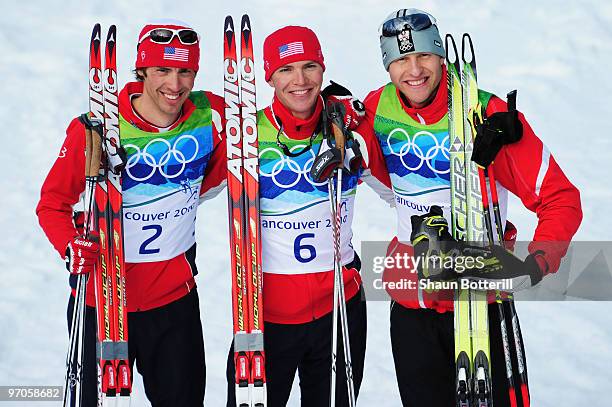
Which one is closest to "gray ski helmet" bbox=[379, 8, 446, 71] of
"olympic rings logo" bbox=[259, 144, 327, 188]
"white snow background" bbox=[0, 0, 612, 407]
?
"olympic rings logo" bbox=[259, 144, 327, 188]

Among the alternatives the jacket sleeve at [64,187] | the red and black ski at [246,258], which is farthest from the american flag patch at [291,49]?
the jacket sleeve at [64,187]

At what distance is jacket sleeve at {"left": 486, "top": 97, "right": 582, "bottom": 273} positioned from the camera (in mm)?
3443

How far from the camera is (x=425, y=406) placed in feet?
12.7

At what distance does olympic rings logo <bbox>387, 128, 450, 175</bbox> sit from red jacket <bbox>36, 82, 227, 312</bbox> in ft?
2.57

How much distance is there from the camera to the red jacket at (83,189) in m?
3.97

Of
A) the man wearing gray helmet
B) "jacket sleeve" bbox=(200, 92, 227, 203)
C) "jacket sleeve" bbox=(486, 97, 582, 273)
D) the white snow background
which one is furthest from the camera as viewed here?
the white snow background

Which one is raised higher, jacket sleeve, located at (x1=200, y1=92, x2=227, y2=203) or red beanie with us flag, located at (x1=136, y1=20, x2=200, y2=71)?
red beanie with us flag, located at (x1=136, y1=20, x2=200, y2=71)

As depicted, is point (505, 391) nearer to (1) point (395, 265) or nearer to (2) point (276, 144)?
(1) point (395, 265)

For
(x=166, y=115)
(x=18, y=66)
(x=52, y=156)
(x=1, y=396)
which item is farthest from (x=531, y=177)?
(x=18, y=66)

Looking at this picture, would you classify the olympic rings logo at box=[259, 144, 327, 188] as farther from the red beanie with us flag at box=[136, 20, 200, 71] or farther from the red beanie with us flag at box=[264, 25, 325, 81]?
the red beanie with us flag at box=[136, 20, 200, 71]

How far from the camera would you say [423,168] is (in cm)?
387

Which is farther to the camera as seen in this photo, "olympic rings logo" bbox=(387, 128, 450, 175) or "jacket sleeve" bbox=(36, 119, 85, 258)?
"jacket sleeve" bbox=(36, 119, 85, 258)

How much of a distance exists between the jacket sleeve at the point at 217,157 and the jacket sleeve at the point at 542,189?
1.15m

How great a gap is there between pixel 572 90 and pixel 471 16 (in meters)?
1.39
